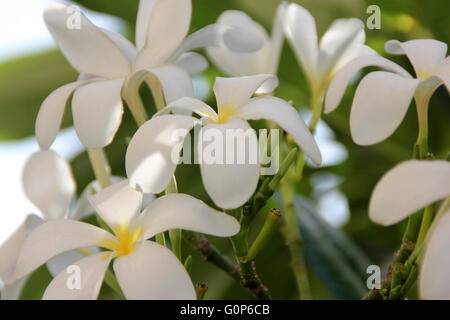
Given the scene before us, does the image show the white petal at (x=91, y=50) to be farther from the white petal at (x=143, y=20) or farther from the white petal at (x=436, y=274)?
the white petal at (x=436, y=274)

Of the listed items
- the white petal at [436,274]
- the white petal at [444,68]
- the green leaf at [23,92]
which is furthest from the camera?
the green leaf at [23,92]

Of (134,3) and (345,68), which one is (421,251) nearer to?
(345,68)

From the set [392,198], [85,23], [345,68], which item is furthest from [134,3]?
[392,198]

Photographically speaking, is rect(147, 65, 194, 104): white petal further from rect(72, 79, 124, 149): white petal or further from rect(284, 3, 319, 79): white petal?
rect(284, 3, 319, 79): white petal

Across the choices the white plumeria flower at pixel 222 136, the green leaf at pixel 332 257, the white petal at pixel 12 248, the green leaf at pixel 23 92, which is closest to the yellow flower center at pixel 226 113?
the white plumeria flower at pixel 222 136

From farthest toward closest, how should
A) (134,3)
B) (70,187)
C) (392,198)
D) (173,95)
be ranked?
1. (134,3)
2. (70,187)
3. (173,95)
4. (392,198)
